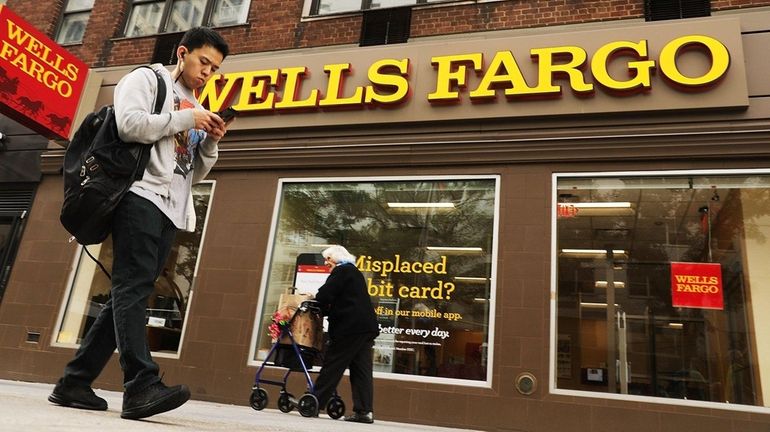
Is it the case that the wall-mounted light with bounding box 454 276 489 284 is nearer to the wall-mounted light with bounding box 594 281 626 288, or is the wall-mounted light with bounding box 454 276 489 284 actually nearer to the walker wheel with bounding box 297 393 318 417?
the wall-mounted light with bounding box 594 281 626 288

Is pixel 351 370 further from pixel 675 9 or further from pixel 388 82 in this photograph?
pixel 675 9

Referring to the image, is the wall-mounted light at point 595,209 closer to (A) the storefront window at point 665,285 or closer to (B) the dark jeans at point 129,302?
(A) the storefront window at point 665,285

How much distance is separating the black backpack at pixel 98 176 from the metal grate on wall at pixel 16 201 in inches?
302

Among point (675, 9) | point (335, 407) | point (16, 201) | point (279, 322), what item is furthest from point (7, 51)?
point (675, 9)

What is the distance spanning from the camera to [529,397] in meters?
5.94

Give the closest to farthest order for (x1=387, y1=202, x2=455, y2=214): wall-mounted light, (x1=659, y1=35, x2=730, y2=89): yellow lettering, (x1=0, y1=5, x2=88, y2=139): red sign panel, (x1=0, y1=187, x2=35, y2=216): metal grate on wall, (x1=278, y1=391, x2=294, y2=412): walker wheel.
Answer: (x1=278, y1=391, x2=294, y2=412): walker wheel, (x1=659, y1=35, x2=730, y2=89): yellow lettering, (x1=387, y1=202, x2=455, y2=214): wall-mounted light, (x1=0, y1=5, x2=88, y2=139): red sign panel, (x1=0, y1=187, x2=35, y2=216): metal grate on wall

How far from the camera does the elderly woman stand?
5.35m

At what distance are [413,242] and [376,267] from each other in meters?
0.60

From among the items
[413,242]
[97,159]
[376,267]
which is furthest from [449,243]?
[97,159]

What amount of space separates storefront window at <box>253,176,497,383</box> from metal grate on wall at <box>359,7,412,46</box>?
2.35 m

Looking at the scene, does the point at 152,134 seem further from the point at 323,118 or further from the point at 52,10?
the point at 52,10

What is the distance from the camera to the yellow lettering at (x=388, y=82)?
7480 mm

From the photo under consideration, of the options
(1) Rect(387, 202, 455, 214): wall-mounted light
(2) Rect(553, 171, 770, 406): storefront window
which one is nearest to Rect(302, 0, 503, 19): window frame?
(1) Rect(387, 202, 455, 214): wall-mounted light

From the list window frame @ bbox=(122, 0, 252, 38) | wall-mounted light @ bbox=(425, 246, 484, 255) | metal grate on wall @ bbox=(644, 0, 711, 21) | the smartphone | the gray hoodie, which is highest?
window frame @ bbox=(122, 0, 252, 38)
